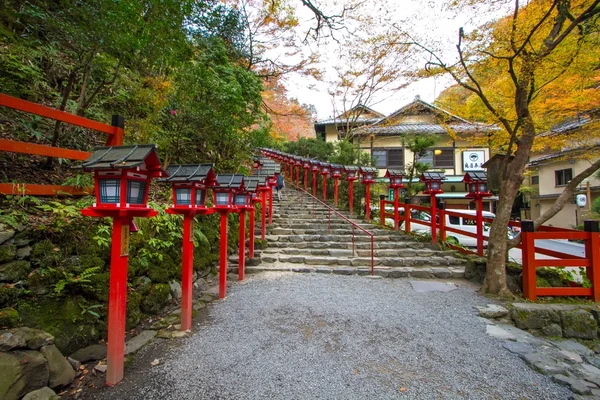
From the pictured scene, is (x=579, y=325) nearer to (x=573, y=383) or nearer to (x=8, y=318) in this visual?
(x=573, y=383)

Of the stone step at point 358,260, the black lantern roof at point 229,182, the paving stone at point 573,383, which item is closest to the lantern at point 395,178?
the stone step at point 358,260

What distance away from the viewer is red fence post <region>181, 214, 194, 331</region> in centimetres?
352

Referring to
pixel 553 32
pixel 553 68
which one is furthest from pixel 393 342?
pixel 553 32

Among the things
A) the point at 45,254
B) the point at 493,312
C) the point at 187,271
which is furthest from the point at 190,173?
the point at 493,312

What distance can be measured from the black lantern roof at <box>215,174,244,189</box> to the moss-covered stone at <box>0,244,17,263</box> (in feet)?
7.73

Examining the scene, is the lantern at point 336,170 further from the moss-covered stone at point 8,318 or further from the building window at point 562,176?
the building window at point 562,176

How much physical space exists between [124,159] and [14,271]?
5.21 feet

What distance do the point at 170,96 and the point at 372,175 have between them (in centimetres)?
726

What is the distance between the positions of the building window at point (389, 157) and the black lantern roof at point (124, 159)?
16719 mm

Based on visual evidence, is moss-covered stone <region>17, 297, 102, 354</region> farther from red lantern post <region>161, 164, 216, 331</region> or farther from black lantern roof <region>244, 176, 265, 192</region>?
black lantern roof <region>244, 176, 265, 192</region>

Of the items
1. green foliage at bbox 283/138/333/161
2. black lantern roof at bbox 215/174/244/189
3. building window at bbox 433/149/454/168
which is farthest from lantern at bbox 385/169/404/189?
building window at bbox 433/149/454/168

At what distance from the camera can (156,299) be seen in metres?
3.89

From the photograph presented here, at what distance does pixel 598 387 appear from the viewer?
9.29 ft

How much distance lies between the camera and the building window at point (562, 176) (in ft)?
55.7
